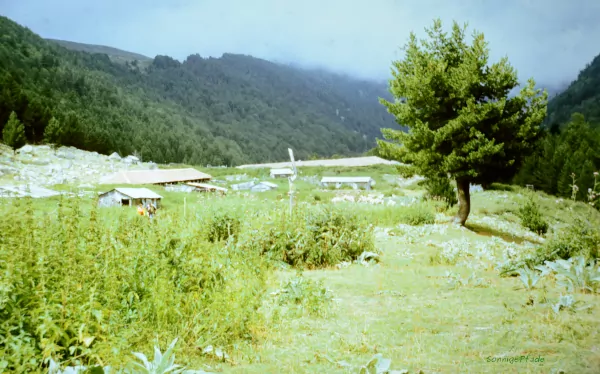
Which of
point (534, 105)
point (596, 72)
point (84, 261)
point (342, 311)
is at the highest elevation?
point (596, 72)

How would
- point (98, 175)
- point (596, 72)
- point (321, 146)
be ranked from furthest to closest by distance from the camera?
point (321, 146) < point (596, 72) < point (98, 175)

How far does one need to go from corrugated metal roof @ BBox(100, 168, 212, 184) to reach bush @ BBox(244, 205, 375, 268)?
8.45 meters

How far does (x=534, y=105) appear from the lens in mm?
13016

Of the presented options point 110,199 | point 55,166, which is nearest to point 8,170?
point 55,166

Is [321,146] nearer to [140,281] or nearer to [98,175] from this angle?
[98,175]

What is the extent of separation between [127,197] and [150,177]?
508cm

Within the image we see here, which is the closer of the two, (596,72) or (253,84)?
(596,72)

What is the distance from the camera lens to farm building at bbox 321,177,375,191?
86.0ft

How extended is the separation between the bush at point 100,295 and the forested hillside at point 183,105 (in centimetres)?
1498

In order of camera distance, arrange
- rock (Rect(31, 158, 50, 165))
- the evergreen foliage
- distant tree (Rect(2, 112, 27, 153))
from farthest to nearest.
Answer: the evergreen foliage, distant tree (Rect(2, 112, 27, 153)), rock (Rect(31, 158, 50, 165))

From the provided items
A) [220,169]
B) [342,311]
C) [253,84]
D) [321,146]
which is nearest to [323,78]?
[253,84]

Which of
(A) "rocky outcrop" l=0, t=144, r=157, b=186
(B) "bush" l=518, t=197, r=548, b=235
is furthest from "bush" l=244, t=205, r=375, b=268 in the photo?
(B) "bush" l=518, t=197, r=548, b=235

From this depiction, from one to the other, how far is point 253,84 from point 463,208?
130 m

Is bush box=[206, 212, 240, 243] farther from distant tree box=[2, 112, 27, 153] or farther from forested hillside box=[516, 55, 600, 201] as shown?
distant tree box=[2, 112, 27, 153]
